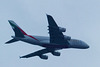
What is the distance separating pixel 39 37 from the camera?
72312 mm

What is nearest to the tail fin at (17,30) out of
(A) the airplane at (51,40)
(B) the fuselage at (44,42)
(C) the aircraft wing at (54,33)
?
(A) the airplane at (51,40)

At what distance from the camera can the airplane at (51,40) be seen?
65.8 meters

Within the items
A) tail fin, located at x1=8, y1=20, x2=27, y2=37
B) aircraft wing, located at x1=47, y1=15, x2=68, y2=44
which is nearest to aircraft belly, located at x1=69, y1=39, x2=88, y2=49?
aircraft wing, located at x1=47, y1=15, x2=68, y2=44

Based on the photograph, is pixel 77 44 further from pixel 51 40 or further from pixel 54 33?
pixel 54 33

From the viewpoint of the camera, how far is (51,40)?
69.2 m

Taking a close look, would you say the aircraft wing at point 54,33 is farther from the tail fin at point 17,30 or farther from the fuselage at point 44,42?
the tail fin at point 17,30

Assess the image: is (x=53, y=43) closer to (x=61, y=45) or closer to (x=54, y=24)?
(x=61, y=45)

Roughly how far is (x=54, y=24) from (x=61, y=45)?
30.7 feet

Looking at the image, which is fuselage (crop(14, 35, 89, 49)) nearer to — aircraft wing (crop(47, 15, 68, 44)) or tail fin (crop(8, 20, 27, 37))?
tail fin (crop(8, 20, 27, 37))

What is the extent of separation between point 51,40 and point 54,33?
10.7 ft

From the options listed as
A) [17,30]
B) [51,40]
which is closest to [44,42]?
[51,40]

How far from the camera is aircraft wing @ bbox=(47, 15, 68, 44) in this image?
62.3m

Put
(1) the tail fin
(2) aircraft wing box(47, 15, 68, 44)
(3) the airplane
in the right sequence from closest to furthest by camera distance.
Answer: (2) aircraft wing box(47, 15, 68, 44) < (3) the airplane < (1) the tail fin

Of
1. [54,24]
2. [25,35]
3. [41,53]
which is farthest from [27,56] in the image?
[54,24]
